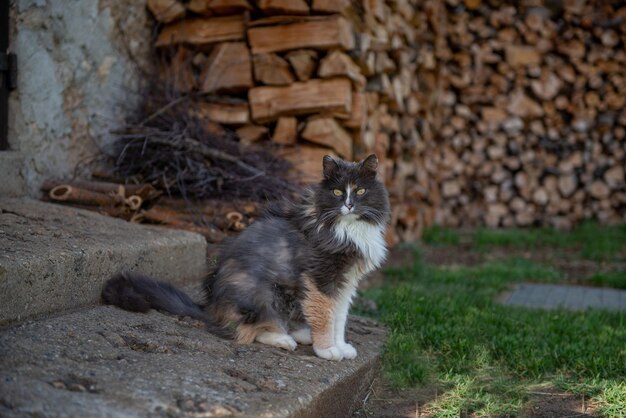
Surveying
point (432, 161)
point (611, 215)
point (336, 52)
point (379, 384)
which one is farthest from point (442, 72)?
point (379, 384)

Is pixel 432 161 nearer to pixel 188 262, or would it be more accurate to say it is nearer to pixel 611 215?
pixel 611 215

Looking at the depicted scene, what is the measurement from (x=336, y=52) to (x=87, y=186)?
1909 millimetres

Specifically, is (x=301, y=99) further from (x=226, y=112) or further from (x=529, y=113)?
(x=529, y=113)

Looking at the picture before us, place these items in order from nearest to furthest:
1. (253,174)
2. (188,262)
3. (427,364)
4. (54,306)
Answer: (54,306)
(427,364)
(188,262)
(253,174)

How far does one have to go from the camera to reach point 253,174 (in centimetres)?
416

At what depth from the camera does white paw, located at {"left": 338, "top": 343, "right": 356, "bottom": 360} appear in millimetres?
2654

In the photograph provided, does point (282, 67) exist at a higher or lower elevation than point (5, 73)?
higher

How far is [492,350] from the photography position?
3131 millimetres

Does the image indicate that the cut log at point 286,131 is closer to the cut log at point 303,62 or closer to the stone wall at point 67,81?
the cut log at point 303,62

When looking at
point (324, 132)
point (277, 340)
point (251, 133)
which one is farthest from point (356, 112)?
point (277, 340)

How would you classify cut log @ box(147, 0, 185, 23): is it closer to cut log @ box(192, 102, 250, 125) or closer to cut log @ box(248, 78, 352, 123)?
cut log @ box(192, 102, 250, 125)

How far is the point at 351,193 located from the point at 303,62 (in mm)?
2126

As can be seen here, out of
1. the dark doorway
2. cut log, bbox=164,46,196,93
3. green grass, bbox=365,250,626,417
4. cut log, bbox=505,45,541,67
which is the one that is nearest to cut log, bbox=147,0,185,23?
cut log, bbox=164,46,196,93

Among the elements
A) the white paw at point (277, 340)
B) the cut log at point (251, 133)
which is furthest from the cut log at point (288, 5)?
the white paw at point (277, 340)
